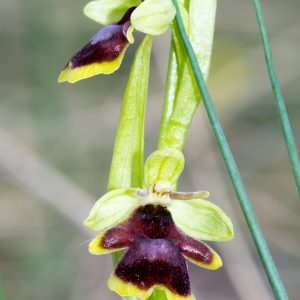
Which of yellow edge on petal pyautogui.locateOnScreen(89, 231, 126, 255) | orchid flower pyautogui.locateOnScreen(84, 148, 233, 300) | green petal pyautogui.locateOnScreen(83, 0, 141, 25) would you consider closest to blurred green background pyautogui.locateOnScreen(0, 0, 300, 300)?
green petal pyautogui.locateOnScreen(83, 0, 141, 25)

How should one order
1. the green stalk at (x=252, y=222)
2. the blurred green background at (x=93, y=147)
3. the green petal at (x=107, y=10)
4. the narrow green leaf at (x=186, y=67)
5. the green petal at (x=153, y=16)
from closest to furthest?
the green stalk at (x=252, y=222)
the green petal at (x=153, y=16)
the narrow green leaf at (x=186, y=67)
the green petal at (x=107, y=10)
the blurred green background at (x=93, y=147)

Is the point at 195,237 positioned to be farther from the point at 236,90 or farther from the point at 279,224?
the point at 236,90

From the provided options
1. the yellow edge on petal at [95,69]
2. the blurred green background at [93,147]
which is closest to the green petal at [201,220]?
the yellow edge on petal at [95,69]

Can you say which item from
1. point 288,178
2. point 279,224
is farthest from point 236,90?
point 279,224

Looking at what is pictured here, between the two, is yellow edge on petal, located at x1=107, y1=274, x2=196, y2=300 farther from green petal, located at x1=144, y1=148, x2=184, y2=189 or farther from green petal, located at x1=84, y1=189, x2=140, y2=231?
green petal, located at x1=144, y1=148, x2=184, y2=189

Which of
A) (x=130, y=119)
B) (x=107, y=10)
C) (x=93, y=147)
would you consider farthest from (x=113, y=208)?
(x=93, y=147)

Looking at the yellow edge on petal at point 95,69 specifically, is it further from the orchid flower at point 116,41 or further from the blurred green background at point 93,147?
the blurred green background at point 93,147

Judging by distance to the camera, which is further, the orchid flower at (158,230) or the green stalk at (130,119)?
the green stalk at (130,119)
